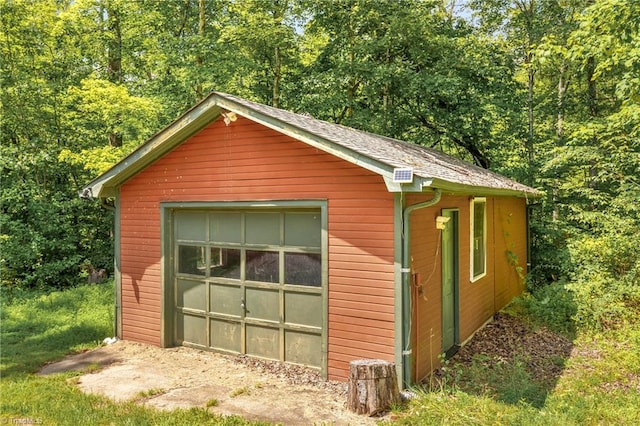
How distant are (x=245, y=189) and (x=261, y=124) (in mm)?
1067

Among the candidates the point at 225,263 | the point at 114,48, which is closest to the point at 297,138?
the point at 225,263

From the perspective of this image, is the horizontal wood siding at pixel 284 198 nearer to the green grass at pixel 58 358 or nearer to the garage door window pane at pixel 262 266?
the garage door window pane at pixel 262 266

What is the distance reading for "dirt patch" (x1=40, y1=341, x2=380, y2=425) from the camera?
518cm

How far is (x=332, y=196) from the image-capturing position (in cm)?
602

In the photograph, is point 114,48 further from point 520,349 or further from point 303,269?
point 520,349

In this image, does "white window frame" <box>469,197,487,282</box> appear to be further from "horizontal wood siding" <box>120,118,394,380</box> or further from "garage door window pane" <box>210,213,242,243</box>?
"garage door window pane" <box>210,213,242,243</box>

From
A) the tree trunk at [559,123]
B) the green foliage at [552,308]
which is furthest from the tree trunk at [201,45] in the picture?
the tree trunk at [559,123]

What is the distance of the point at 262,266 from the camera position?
6898 millimetres

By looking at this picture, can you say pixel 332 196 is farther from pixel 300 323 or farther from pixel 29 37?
pixel 29 37

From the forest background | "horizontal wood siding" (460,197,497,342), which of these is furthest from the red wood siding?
the forest background

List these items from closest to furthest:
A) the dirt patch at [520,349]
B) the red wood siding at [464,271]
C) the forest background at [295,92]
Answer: the red wood siding at [464,271] < the dirt patch at [520,349] < the forest background at [295,92]

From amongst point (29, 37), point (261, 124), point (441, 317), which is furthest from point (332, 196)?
point (29, 37)

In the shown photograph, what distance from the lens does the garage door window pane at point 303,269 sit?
6336mm

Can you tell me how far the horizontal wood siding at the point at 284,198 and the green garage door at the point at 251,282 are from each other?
324 millimetres
